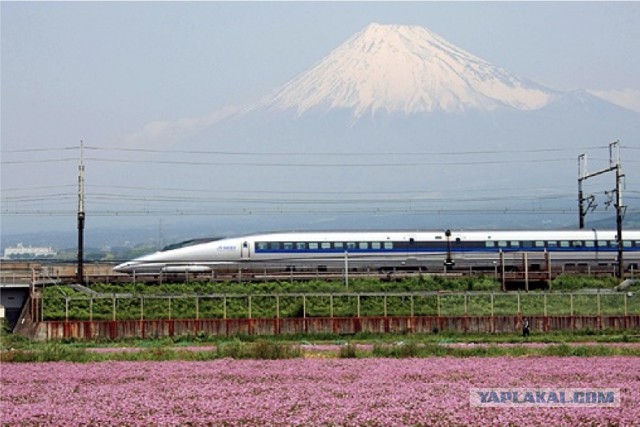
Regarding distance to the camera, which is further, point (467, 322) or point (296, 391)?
point (467, 322)

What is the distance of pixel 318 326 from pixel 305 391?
87.6 feet

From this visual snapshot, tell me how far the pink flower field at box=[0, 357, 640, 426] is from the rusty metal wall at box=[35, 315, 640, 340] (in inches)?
680

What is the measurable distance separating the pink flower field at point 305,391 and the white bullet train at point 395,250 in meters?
41.8

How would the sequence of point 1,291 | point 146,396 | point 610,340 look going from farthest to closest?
point 1,291
point 610,340
point 146,396

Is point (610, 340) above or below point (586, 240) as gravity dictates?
below

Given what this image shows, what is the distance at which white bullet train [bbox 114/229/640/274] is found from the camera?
239ft

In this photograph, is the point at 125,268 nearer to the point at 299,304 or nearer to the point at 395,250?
the point at 395,250

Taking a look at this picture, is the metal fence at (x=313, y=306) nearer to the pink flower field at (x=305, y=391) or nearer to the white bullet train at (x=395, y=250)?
the white bullet train at (x=395, y=250)

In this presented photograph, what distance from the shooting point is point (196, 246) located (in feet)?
242

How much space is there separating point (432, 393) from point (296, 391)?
9.54 ft

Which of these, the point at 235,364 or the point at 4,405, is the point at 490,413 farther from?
the point at 235,364

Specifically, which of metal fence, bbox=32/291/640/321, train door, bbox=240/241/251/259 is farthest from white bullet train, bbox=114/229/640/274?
metal fence, bbox=32/291/640/321

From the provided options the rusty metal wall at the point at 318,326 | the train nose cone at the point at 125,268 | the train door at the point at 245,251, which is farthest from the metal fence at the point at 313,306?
the train nose cone at the point at 125,268

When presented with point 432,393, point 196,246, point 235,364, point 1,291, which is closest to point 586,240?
point 196,246
